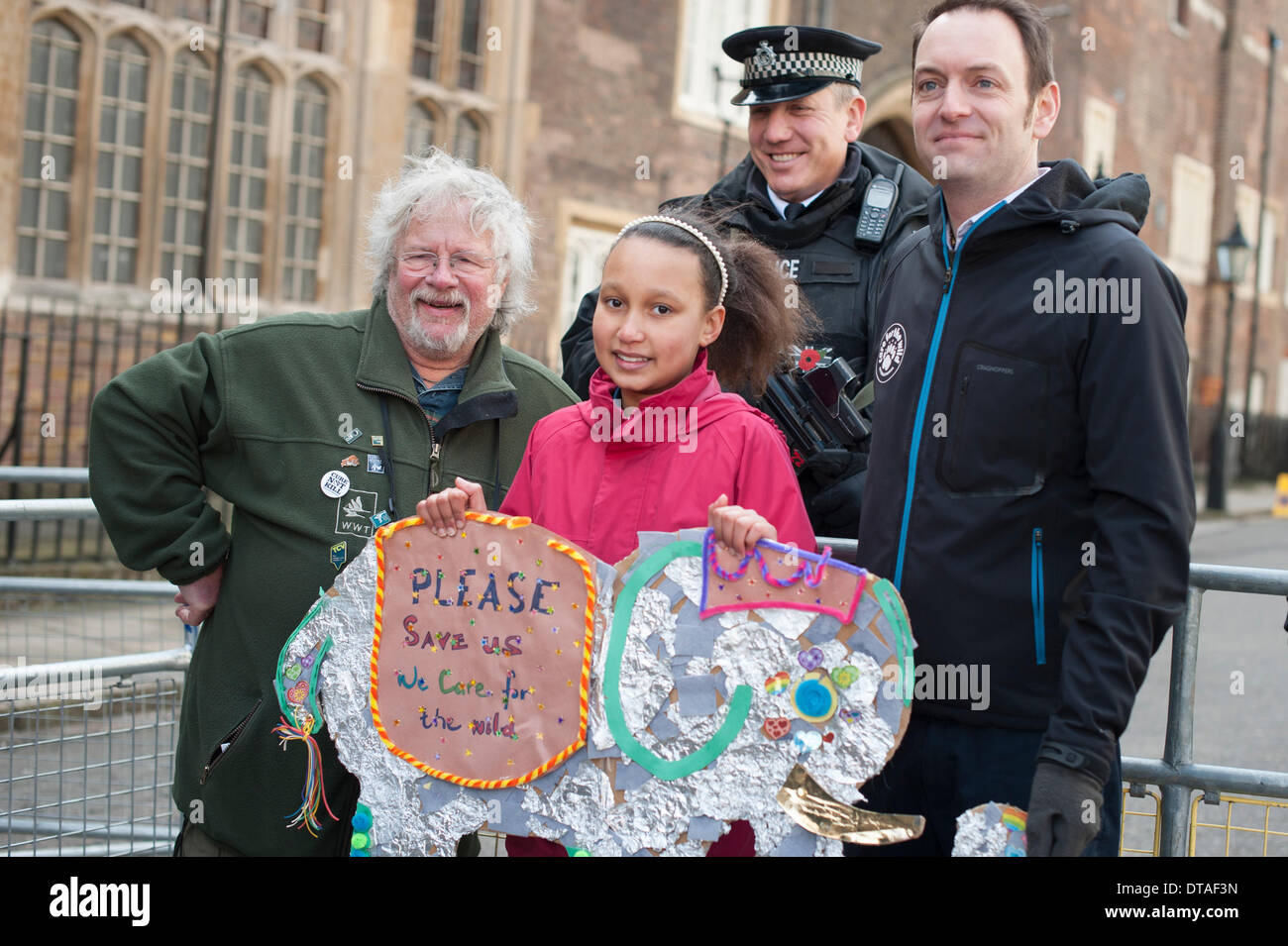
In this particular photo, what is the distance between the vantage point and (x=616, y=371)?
271 centimetres

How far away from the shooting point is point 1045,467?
7.92ft

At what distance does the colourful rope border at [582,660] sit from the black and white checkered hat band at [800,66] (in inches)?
76.4

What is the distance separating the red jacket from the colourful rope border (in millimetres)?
189

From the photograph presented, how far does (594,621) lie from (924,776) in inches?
28.7

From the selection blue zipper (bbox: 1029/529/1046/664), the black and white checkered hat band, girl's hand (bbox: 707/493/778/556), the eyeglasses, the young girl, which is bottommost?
blue zipper (bbox: 1029/529/1046/664)

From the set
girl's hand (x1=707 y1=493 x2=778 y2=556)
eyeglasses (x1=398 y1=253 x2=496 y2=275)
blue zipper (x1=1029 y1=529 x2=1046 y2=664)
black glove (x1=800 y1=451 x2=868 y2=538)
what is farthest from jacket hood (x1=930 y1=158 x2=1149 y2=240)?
eyeglasses (x1=398 y1=253 x2=496 y2=275)

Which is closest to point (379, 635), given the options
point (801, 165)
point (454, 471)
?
point (454, 471)

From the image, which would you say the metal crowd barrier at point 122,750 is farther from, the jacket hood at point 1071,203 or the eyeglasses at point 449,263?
the eyeglasses at point 449,263

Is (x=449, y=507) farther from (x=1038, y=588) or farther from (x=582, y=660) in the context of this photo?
(x=1038, y=588)

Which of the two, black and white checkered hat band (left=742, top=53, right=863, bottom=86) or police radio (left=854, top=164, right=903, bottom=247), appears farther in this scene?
black and white checkered hat band (left=742, top=53, right=863, bottom=86)

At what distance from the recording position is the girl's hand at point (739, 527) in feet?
7.63

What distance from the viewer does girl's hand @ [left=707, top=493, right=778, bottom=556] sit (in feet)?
7.63

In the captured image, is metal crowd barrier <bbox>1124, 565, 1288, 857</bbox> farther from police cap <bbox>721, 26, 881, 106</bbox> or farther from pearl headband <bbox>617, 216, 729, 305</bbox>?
police cap <bbox>721, 26, 881, 106</bbox>
